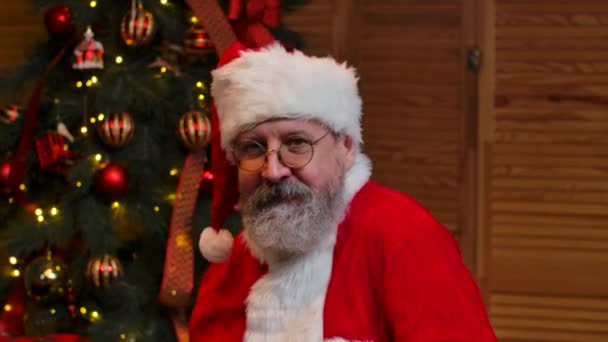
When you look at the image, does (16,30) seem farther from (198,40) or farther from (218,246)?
(218,246)

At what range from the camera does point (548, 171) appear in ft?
9.29

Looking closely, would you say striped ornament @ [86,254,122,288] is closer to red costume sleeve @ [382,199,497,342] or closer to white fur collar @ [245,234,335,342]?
white fur collar @ [245,234,335,342]

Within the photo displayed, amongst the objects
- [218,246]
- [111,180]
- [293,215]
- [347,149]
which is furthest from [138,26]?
[293,215]

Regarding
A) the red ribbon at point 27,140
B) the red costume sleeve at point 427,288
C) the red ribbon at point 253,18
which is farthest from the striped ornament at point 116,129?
the red costume sleeve at point 427,288

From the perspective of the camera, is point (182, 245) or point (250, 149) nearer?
point (250, 149)

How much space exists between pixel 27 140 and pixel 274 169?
1.18m

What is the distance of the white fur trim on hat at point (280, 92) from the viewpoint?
1.57 m

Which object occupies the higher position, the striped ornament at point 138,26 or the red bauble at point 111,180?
the striped ornament at point 138,26

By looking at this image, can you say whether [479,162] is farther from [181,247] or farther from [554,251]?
[181,247]

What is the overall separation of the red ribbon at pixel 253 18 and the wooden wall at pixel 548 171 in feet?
2.52

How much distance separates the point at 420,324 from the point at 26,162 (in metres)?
1.41

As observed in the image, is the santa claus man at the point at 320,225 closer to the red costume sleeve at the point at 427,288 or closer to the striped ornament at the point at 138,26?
the red costume sleeve at the point at 427,288

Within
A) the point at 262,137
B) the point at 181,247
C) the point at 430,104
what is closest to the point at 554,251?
the point at 430,104

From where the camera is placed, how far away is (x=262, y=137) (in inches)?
61.9
